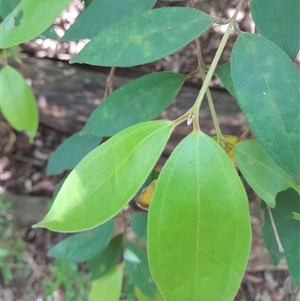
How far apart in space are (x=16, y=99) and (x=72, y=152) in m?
0.19

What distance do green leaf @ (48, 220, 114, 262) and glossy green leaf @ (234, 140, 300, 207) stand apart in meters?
0.43

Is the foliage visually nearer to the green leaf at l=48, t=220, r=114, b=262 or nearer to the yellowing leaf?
the yellowing leaf

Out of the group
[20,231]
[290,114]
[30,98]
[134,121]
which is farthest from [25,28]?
[20,231]

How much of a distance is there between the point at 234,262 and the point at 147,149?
144mm

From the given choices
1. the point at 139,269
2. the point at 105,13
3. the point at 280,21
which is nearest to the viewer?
the point at 280,21

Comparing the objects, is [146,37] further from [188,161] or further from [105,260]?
[105,260]

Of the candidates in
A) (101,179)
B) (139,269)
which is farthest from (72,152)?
(101,179)

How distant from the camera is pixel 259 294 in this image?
1496 millimetres

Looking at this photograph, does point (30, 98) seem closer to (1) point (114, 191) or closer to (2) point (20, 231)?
(1) point (114, 191)

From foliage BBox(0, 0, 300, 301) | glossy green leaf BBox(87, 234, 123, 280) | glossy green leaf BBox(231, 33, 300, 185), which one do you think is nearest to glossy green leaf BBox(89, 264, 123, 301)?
glossy green leaf BBox(87, 234, 123, 280)

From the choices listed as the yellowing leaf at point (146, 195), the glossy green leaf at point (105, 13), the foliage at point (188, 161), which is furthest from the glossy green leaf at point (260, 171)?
the glossy green leaf at point (105, 13)

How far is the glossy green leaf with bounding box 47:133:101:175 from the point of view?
90 centimetres

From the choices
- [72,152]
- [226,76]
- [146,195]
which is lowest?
[72,152]

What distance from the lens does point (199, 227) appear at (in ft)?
1.33
